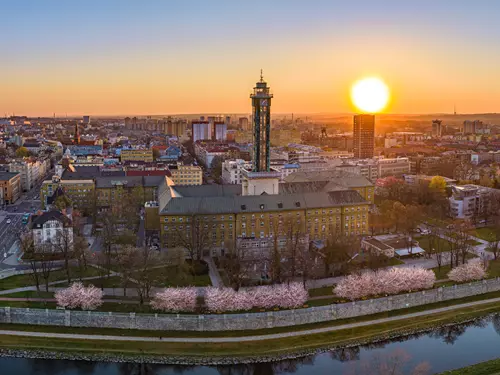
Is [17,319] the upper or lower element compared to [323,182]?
lower

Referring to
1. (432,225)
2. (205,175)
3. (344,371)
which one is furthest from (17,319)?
(205,175)

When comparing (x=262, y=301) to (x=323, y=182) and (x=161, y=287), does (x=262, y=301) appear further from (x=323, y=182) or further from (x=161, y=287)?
(x=323, y=182)

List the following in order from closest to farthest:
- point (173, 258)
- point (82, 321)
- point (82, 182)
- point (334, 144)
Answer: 1. point (82, 321)
2. point (173, 258)
3. point (82, 182)
4. point (334, 144)

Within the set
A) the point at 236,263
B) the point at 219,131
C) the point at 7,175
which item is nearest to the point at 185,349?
the point at 236,263

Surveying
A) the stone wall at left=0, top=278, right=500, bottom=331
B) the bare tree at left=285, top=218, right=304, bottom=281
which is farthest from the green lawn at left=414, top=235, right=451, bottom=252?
the stone wall at left=0, top=278, right=500, bottom=331

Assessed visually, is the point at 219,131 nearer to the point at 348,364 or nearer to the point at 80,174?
the point at 80,174
